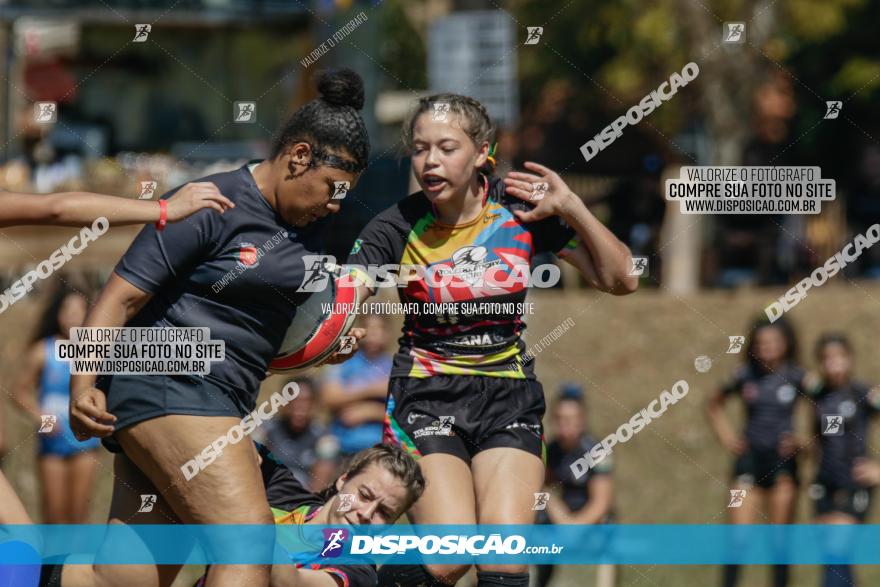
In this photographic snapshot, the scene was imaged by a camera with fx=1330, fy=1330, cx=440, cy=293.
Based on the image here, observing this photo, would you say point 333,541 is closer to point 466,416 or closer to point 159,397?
point 466,416

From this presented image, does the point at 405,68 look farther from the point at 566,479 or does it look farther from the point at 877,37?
the point at 566,479

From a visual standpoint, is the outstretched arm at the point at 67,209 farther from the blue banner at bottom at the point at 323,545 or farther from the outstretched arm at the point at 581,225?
the outstretched arm at the point at 581,225

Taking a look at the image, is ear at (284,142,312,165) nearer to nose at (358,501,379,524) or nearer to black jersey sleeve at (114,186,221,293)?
black jersey sleeve at (114,186,221,293)

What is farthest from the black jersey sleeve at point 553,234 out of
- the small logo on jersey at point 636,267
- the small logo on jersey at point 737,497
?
the small logo on jersey at point 737,497

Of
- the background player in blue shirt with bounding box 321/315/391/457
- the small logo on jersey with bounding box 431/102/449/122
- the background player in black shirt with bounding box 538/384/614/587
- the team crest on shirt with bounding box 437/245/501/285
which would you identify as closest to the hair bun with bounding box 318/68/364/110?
the small logo on jersey with bounding box 431/102/449/122

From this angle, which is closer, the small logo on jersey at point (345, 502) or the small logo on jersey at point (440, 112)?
the small logo on jersey at point (345, 502)

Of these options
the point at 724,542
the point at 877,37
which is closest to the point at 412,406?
the point at 724,542

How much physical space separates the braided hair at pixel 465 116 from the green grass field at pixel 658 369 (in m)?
5.56

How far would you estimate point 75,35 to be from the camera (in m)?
19.1

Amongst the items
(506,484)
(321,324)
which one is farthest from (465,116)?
(506,484)

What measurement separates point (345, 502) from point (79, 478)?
424cm

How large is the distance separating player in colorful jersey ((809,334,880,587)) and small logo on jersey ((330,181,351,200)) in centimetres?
510

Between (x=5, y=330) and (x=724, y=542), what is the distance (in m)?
6.72

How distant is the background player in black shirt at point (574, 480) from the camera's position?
8.50 meters
